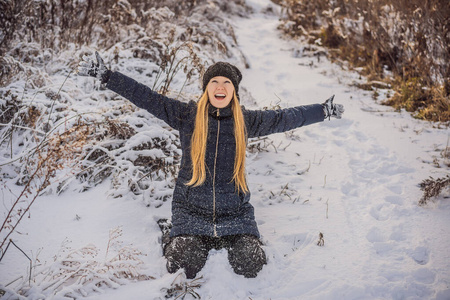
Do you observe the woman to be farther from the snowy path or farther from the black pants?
the snowy path

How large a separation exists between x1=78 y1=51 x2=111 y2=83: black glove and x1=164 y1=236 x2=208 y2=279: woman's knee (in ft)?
4.12

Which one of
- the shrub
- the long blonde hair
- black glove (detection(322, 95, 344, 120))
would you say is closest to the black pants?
the long blonde hair

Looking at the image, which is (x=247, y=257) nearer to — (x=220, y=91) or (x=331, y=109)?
(x=220, y=91)

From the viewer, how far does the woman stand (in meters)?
2.11

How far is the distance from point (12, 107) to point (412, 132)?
4708mm

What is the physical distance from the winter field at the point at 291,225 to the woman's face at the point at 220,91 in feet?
3.35

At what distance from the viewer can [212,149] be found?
220 centimetres

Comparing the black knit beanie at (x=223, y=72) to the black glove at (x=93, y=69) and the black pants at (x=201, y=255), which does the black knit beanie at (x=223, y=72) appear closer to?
the black glove at (x=93, y=69)

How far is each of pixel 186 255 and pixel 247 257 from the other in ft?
1.32

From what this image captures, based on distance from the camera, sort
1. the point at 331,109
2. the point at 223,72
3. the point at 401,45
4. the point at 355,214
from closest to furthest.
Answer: the point at 223,72
the point at 331,109
the point at 355,214
the point at 401,45

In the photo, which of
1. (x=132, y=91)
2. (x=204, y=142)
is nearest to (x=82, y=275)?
(x=204, y=142)

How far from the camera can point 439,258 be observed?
2.13m

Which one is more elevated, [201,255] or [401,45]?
[401,45]

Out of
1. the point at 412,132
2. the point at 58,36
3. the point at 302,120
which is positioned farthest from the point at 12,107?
the point at 412,132
